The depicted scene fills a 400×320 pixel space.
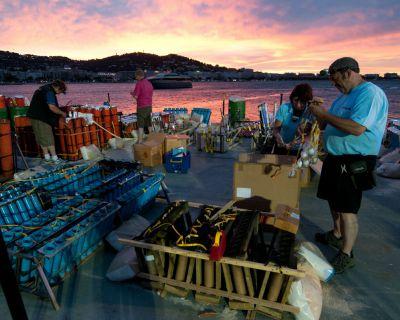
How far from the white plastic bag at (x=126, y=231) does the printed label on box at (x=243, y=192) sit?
1678 millimetres

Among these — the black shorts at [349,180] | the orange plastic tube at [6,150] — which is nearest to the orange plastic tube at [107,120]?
the orange plastic tube at [6,150]

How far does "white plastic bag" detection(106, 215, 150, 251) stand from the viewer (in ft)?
15.1

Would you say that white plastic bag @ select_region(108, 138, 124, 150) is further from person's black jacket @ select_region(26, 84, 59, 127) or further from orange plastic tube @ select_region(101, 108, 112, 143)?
person's black jacket @ select_region(26, 84, 59, 127)

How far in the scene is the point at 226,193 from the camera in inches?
281

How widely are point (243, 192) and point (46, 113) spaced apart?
6.81 meters

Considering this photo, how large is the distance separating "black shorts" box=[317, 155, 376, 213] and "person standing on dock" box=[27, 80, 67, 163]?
7.55 meters

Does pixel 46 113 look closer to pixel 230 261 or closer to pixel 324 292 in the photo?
pixel 230 261

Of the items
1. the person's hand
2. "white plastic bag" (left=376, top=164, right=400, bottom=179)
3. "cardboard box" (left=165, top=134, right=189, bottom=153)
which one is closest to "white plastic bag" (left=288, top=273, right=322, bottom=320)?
the person's hand

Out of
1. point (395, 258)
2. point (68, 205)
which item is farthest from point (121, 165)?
point (395, 258)

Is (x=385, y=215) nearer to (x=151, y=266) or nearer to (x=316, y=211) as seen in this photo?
(x=316, y=211)

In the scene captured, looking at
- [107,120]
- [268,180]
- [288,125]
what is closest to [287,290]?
[268,180]

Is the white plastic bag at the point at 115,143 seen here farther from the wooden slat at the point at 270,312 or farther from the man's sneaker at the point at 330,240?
the wooden slat at the point at 270,312

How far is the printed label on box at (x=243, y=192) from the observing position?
519 cm

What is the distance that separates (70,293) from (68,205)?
156 cm
